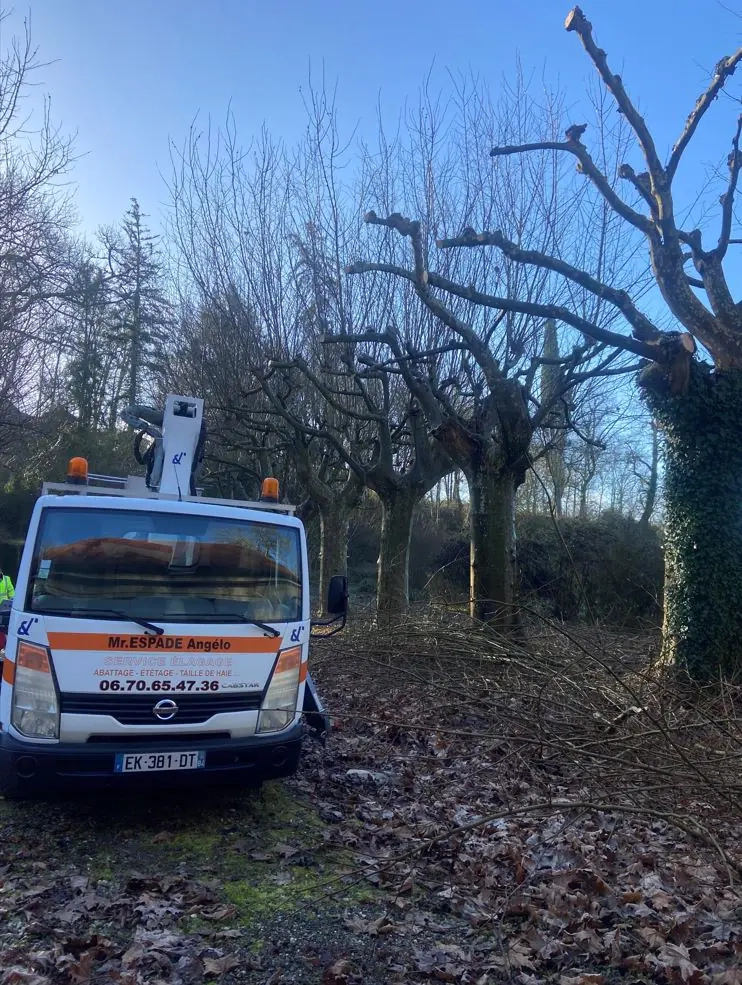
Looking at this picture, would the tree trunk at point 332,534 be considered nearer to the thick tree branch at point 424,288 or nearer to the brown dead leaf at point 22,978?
the thick tree branch at point 424,288

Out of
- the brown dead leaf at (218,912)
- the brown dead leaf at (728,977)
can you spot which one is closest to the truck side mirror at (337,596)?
the brown dead leaf at (218,912)

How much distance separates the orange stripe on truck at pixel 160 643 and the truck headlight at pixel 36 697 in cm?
15

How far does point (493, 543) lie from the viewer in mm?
11672

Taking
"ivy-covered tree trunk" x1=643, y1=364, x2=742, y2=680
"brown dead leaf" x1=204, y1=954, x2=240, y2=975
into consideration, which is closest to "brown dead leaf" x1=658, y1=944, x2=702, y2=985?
"brown dead leaf" x1=204, y1=954, x2=240, y2=975

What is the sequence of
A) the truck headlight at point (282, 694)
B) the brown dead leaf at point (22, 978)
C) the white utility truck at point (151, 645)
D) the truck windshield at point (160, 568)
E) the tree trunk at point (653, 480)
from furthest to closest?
1. the tree trunk at point (653, 480)
2. the truck headlight at point (282, 694)
3. the truck windshield at point (160, 568)
4. the white utility truck at point (151, 645)
5. the brown dead leaf at point (22, 978)

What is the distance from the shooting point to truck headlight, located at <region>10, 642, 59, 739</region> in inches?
205

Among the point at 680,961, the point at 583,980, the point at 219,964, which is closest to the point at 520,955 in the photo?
the point at 583,980

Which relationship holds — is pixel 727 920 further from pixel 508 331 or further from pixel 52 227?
pixel 52 227

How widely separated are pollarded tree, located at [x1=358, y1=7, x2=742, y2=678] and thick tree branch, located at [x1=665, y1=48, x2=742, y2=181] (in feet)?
0.04

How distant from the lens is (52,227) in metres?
14.9

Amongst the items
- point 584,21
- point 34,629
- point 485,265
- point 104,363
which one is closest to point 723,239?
point 584,21

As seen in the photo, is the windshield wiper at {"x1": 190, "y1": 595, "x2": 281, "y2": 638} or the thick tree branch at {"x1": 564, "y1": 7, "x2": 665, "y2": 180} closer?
the windshield wiper at {"x1": 190, "y1": 595, "x2": 281, "y2": 638}

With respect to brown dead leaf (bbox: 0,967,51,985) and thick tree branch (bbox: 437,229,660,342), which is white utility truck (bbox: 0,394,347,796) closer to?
brown dead leaf (bbox: 0,967,51,985)

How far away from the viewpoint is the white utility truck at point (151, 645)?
525 centimetres
